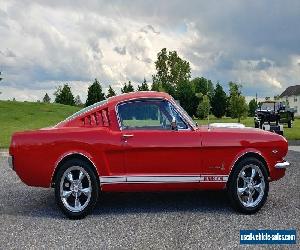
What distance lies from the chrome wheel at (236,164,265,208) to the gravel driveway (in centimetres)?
22

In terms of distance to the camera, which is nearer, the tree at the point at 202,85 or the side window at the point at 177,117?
the side window at the point at 177,117

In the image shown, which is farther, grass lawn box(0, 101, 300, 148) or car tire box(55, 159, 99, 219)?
grass lawn box(0, 101, 300, 148)

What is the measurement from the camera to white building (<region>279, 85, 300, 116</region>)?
99681 mm

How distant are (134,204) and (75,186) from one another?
4.01ft

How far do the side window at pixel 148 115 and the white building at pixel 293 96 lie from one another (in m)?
96.9

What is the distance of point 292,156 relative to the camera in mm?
12234

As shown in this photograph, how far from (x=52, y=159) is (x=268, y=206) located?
10.9ft

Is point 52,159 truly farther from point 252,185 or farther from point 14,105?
point 14,105

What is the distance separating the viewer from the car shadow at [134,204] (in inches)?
241

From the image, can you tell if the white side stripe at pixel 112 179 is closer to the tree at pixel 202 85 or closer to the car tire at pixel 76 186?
the car tire at pixel 76 186

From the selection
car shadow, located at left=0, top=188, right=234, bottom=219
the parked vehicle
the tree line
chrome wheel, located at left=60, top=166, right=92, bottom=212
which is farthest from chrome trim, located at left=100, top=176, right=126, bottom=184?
the tree line

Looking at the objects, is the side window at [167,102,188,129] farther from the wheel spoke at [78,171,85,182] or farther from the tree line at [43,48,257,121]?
the tree line at [43,48,257,121]

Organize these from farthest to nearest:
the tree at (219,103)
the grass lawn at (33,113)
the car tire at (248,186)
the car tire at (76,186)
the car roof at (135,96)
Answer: the tree at (219,103) → the grass lawn at (33,113) → the car roof at (135,96) → the car tire at (248,186) → the car tire at (76,186)

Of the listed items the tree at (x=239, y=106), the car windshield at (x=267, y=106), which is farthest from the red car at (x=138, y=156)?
the tree at (x=239, y=106)
